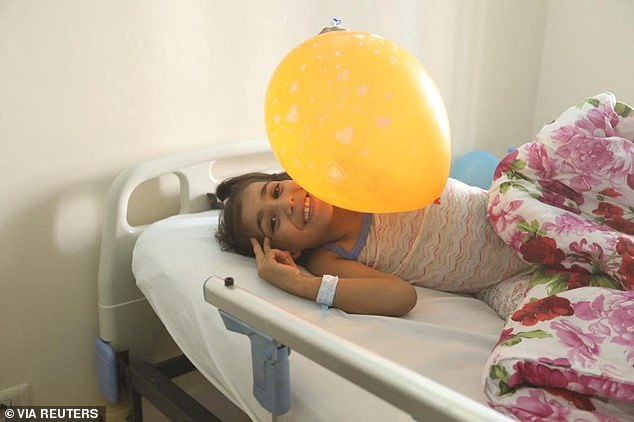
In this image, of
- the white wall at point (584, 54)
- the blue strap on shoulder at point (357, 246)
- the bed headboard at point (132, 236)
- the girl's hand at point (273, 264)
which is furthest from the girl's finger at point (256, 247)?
the white wall at point (584, 54)

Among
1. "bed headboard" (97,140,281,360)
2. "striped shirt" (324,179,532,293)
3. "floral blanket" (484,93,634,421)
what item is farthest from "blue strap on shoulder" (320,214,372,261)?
"bed headboard" (97,140,281,360)

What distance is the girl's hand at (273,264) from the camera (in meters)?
1.23

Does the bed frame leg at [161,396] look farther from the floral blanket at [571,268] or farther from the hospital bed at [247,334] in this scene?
the floral blanket at [571,268]

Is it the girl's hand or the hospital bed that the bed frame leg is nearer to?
the hospital bed

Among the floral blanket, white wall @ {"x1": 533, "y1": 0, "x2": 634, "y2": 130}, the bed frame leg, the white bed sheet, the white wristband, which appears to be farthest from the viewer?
Answer: white wall @ {"x1": 533, "y1": 0, "x2": 634, "y2": 130}

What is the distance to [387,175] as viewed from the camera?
3.18 ft

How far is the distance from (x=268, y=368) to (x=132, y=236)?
0.69 m

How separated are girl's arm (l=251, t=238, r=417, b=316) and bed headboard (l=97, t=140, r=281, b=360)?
1.14 ft

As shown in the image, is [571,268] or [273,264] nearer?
[571,268]

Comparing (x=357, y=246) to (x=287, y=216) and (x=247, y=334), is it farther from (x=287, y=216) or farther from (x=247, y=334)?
(x=247, y=334)

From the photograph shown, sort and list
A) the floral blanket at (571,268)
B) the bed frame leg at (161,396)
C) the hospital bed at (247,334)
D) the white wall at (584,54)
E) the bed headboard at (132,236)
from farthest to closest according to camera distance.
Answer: the white wall at (584,54) → the bed headboard at (132,236) → the bed frame leg at (161,396) → the floral blanket at (571,268) → the hospital bed at (247,334)

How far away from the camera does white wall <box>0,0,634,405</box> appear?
136cm

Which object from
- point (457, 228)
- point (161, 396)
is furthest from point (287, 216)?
point (161, 396)

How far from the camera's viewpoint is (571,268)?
1118 millimetres
